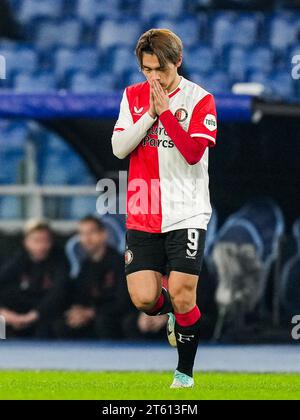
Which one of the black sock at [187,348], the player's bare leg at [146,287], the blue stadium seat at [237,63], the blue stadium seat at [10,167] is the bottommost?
the black sock at [187,348]

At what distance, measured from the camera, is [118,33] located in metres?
16.2

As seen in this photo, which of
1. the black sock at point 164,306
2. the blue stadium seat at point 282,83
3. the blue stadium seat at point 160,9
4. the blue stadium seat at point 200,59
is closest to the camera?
the black sock at point 164,306

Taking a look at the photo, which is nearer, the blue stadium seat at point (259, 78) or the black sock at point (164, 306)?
the black sock at point (164, 306)

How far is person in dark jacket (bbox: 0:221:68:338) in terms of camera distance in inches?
468

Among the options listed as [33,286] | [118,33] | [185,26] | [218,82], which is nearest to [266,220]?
[33,286]

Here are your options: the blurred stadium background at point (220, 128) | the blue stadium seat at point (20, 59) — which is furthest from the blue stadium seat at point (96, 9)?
the blue stadium seat at point (20, 59)

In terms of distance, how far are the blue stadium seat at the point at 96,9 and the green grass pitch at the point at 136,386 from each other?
8431 mm

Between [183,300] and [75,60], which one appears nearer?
[183,300]

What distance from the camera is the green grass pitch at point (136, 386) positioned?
679cm

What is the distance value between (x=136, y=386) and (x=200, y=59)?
8.73 m

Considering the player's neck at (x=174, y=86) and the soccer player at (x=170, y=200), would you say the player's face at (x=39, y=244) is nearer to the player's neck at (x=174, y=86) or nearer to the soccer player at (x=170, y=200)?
the soccer player at (x=170, y=200)

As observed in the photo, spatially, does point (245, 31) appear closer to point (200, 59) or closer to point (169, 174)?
point (200, 59)

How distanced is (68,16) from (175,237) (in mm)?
10053
